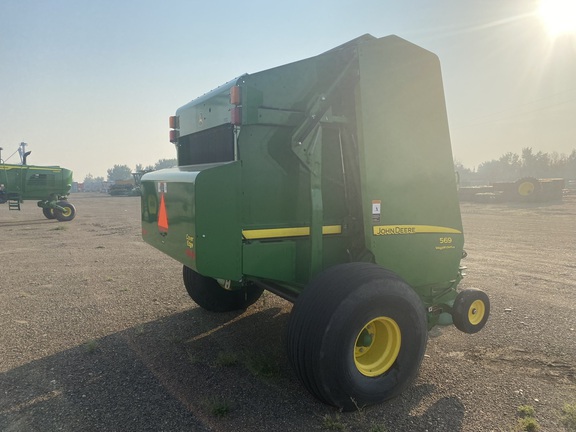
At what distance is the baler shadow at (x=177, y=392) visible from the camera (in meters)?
2.89

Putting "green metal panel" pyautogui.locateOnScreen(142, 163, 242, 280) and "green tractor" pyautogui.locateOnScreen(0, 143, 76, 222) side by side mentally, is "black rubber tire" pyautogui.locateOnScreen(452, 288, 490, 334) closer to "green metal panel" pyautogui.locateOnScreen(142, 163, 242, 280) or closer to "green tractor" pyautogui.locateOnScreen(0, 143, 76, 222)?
"green metal panel" pyautogui.locateOnScreen(142, 163, 242, 280)

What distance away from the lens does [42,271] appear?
7598mm

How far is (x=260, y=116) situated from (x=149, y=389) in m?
2.43

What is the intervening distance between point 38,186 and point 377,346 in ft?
62.3

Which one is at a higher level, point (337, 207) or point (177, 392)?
point (337, 207)

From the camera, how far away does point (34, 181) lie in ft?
58.7

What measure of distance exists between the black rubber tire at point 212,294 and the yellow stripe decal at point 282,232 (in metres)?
1.63

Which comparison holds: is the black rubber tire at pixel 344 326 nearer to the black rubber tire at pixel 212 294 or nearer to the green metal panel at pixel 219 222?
the green metal panel at pixel 219 222

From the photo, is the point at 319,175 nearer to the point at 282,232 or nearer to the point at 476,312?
the point at 282,232

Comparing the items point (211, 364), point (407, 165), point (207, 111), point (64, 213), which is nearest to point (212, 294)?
point (211, 364)

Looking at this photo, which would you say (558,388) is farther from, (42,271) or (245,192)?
(42,271)

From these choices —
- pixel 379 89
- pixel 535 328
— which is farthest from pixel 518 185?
pixel 379 89

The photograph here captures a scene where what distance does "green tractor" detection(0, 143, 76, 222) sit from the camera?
17.6m

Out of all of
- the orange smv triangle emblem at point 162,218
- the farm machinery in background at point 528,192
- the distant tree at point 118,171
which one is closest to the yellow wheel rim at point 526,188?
the farm machinery in background at point 528,192
